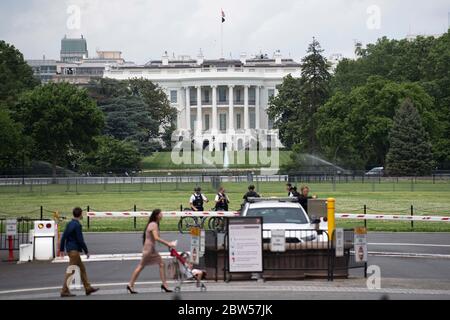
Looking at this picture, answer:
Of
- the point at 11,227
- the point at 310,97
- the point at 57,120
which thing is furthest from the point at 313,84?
the point at 11,227

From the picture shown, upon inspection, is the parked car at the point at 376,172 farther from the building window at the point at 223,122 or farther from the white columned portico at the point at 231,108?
the building window at the point at 223,122

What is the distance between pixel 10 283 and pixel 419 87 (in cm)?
7621

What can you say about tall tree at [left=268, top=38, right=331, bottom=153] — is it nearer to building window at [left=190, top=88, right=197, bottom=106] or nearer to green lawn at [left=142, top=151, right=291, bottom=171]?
green lawn at [left=142, top=151, right=291, bottom=171]

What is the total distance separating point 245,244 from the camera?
66.7ft

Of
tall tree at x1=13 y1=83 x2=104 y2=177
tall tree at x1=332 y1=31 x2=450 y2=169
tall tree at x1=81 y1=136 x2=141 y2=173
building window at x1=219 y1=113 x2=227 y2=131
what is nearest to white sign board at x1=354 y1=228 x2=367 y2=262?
tall tree at x1=13 y1=83 x2=104 y2=177

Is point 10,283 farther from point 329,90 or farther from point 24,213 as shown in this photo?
point 329,90

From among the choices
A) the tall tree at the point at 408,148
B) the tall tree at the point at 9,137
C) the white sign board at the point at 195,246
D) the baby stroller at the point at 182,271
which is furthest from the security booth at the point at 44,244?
the tall tree at the point at 408,148

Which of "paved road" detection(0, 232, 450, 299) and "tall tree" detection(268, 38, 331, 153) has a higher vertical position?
"tall tree" detection(268, 38, 331, 153)

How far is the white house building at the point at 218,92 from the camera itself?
16400 cm

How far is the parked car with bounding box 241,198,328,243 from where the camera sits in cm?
2280

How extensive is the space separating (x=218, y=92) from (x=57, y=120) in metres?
80.9

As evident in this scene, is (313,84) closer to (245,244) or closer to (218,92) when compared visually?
(218,92)

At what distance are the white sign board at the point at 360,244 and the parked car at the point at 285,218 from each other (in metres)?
1.03

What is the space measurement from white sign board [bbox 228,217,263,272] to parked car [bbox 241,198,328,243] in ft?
6.80
